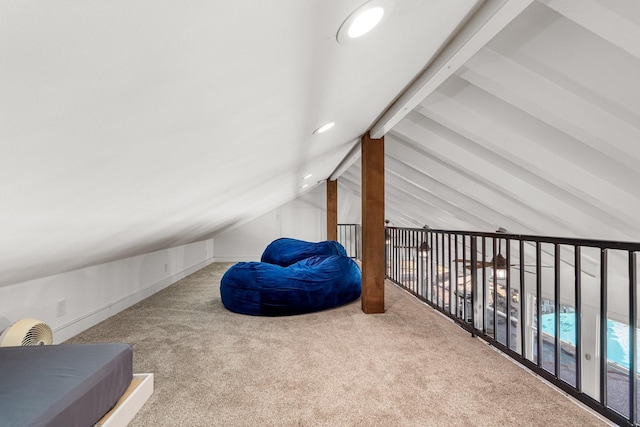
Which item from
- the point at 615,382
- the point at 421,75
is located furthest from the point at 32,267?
the point at 615,382

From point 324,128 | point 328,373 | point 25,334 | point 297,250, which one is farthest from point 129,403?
point 297,250

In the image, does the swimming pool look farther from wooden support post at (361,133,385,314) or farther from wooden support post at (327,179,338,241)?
wooden support post at (361,133,385,314)

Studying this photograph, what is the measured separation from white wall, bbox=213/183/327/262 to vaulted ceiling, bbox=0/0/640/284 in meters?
5.04

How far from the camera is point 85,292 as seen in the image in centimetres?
285

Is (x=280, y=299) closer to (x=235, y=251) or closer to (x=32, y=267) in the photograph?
(x=32, y=267)

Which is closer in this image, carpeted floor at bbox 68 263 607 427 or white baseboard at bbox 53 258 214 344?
carpeted floor at bbox 68 263 607 427

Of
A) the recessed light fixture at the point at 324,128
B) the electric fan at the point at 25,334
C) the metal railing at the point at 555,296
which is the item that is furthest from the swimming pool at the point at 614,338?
the electric fan at the point at 25,334

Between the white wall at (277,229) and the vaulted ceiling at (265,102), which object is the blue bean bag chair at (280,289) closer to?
the vaulted ceiling at (265,102)

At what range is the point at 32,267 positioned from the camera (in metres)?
1.95

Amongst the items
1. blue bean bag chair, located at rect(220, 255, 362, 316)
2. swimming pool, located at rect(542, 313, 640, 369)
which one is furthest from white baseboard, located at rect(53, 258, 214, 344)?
swimming pool, located at rect(542, 313, 640, 369)

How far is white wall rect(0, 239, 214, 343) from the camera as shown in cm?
224

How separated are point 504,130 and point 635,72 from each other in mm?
1082

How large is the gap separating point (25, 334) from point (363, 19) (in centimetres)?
213

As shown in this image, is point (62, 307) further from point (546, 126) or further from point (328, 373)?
point (546, 126)
